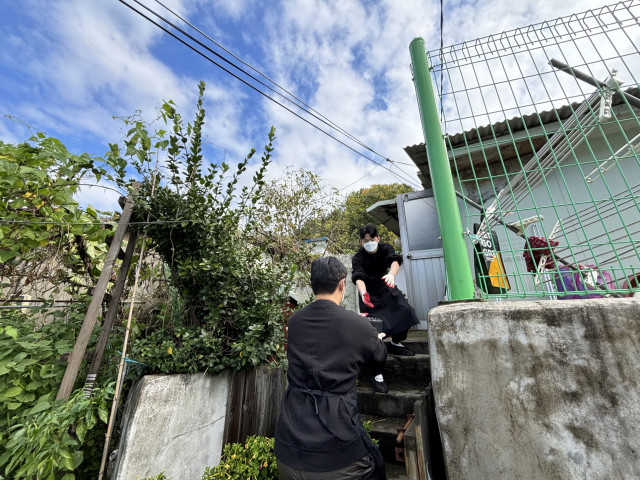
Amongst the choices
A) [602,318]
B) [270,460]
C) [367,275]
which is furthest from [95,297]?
[602,318]

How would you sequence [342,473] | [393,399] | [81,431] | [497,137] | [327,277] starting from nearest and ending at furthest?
[342,473] < [327,277] < [81,431] < [393,399] < [497,137]

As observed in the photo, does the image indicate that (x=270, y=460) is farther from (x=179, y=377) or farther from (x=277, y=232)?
(x=277, y=232)

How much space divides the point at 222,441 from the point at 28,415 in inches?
58.6

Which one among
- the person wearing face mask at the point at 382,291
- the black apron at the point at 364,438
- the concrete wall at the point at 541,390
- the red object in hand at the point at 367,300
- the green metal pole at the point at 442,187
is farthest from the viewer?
the red object in hand at the point at 367,300

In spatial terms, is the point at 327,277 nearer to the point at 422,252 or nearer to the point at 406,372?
the point at 406,372

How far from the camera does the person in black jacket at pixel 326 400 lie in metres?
1.35

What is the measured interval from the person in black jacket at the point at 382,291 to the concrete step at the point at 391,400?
41 centimetres

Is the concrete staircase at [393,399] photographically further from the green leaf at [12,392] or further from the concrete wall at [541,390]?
the green leaf at [12,392]

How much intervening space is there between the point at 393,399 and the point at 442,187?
6.71 ft

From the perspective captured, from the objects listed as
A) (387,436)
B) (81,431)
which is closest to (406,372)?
(387,436)

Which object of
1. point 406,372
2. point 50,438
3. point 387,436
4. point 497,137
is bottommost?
point 387,436

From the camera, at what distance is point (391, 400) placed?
102 inches

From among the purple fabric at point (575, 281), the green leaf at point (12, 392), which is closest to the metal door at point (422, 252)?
the purple fabric at point (575, 281)

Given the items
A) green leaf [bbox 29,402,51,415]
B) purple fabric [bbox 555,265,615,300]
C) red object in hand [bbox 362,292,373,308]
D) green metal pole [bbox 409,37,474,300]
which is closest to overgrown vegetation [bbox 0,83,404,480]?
green leaf [bbox 29,402,51,415]
